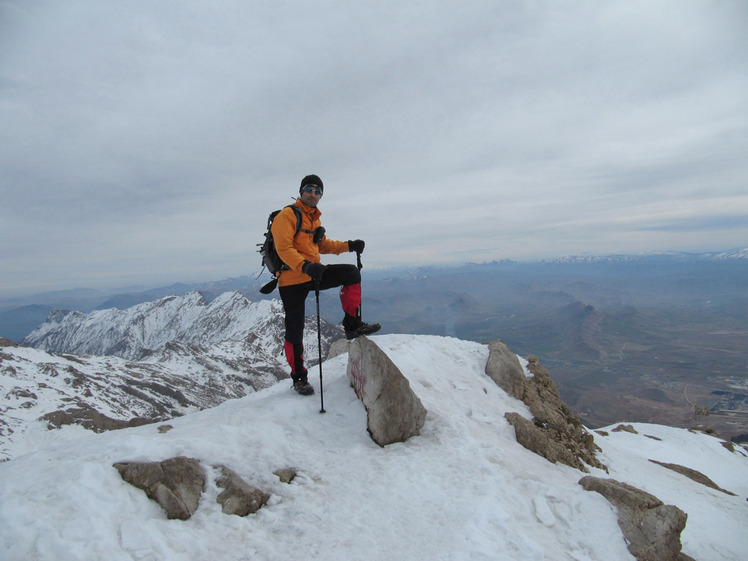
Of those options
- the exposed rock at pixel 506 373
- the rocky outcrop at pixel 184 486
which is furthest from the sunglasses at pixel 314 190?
the exposed rock at pixel 506 373

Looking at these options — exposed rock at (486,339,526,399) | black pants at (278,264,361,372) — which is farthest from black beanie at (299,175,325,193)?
exposed rock at (486,339,526,399)

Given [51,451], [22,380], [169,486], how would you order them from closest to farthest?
[169,486], [51,451], [22,380]

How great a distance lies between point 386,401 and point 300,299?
377 centimetres

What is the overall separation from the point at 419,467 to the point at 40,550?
652cm

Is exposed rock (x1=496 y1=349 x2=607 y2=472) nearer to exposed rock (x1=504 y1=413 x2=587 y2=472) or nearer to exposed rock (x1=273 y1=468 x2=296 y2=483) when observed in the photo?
exposed rock (x1=504 y1=413 x2=587 y2=472)

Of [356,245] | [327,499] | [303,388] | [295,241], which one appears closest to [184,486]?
[327,499]

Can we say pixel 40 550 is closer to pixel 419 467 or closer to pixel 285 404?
pixel 285 404

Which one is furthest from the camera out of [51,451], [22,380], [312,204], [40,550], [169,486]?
[22,380]

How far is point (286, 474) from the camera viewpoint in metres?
7.34

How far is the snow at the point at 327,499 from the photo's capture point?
5.01m

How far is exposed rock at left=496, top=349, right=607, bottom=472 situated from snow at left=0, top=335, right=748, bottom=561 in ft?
1.90

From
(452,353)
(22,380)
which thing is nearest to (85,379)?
(22,380)

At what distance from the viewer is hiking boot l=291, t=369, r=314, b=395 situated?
1055 centimetres

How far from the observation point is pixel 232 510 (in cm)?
616
